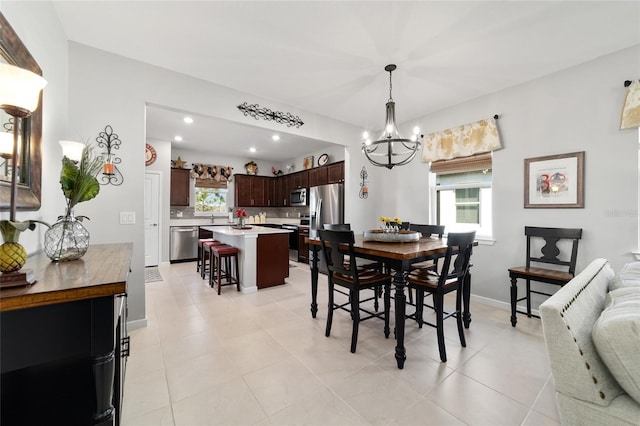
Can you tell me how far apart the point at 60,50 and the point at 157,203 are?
388 centimetres

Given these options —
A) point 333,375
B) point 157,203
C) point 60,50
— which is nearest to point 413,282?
point 333,375

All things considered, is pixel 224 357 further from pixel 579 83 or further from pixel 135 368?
pixel 579 83

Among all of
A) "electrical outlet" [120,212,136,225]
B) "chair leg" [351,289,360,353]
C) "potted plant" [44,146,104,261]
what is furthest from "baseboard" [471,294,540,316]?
"electrical outlet" [120,212,136,225]

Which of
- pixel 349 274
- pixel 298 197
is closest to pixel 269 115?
pixel 349 274

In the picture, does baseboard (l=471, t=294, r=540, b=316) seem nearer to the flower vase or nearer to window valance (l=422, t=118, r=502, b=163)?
window valance (l=422, t=118, r=502, b=163)

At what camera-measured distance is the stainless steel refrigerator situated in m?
4.95

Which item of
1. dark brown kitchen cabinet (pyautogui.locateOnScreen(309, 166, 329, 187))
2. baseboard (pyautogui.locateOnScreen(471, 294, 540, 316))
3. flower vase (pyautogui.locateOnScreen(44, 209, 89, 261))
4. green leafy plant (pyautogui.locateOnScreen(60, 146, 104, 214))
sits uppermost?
dark brown kitchen cabinet (pyautogui.locateOnScreen(309, 166, 329, 187))

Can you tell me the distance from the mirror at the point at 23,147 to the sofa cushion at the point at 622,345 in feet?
7.79

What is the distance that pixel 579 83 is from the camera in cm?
269

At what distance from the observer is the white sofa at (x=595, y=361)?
81 cm

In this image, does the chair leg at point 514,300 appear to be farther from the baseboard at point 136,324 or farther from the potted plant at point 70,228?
the baseboard at point 136,324

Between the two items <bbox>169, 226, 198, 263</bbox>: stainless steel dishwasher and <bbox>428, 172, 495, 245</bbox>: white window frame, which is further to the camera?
<bbox>169, 226, 198, 263</bbox>: stainless steel dishwasher

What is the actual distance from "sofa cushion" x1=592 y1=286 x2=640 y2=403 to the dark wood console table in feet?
5.24

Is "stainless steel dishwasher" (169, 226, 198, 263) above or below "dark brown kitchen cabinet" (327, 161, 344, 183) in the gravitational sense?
below
